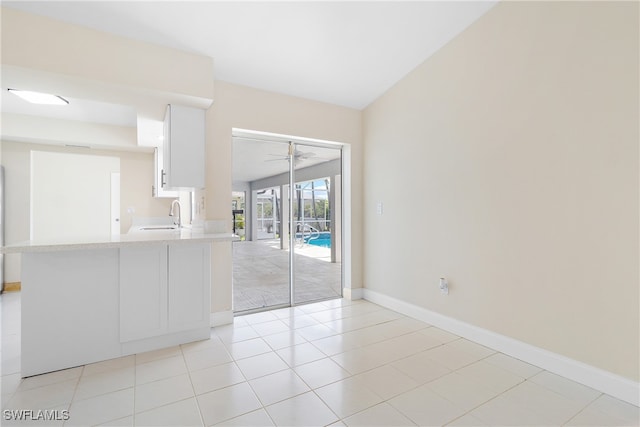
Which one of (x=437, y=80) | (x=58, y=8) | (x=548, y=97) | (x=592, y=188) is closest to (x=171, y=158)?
(x=58, y=8)

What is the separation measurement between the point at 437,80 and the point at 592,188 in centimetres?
170

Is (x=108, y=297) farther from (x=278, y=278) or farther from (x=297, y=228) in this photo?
(x=278, y=278)

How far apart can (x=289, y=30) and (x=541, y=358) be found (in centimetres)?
333

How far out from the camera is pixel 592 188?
6.23 feet

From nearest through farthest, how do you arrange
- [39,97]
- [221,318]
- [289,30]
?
[289,30], [221,318], [39,97]

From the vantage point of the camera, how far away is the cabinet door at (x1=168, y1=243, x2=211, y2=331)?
2.52 m

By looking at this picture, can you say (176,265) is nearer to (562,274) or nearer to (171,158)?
(171,158)

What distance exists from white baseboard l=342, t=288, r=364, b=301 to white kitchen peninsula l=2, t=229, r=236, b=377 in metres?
1.92

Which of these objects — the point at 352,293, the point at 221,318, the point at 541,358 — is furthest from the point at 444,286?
the point at 221,318

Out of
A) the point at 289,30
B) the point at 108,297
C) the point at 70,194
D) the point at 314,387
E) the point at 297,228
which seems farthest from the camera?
the point at 70,194

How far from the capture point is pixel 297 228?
4246 millimetres

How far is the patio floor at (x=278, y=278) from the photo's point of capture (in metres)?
3.98

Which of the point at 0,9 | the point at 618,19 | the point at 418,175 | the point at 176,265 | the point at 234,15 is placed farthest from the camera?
the point at 418,175

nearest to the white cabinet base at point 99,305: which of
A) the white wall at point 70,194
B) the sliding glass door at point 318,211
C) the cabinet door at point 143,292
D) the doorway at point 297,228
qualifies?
the cabinet door at point 143,292
